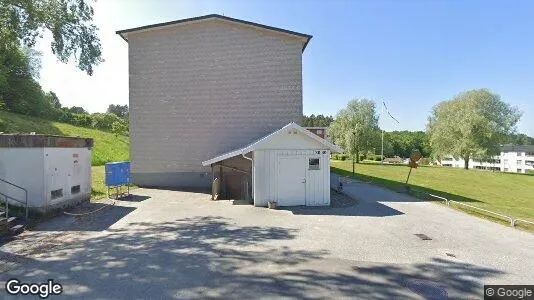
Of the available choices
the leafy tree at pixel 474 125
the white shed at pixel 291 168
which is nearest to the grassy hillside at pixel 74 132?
the white shed at pixel 291 168

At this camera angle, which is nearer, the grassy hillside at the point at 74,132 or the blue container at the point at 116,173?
the blue container at the point at 116,173

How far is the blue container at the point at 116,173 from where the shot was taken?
54.8 ft

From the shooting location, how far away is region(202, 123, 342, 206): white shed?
15234 mm

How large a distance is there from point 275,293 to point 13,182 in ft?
38.2

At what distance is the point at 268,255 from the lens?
27.7ft

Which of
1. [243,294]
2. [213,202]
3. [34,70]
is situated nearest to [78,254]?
[243,294]

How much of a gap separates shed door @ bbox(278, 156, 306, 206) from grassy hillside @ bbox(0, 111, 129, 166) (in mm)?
25459

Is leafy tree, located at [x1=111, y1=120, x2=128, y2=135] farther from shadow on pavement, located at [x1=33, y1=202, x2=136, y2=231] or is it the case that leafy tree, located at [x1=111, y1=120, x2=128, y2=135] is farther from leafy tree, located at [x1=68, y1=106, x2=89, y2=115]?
shadow on pavement, located at [x1=33, y1=202, x2=136, y2=231]

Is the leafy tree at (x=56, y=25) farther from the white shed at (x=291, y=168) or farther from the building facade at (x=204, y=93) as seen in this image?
the white shed at (x=291, y=168)

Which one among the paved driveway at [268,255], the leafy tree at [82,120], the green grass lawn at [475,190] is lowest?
the green grass lawn at [475,190]

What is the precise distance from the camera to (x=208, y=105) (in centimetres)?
2130

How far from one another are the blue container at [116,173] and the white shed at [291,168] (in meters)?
6.97

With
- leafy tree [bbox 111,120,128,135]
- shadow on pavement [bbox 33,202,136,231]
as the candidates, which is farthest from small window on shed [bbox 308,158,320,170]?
leafy tree [bbox 111,120,128,135]

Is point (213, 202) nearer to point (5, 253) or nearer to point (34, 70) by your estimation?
point (5, 253)
